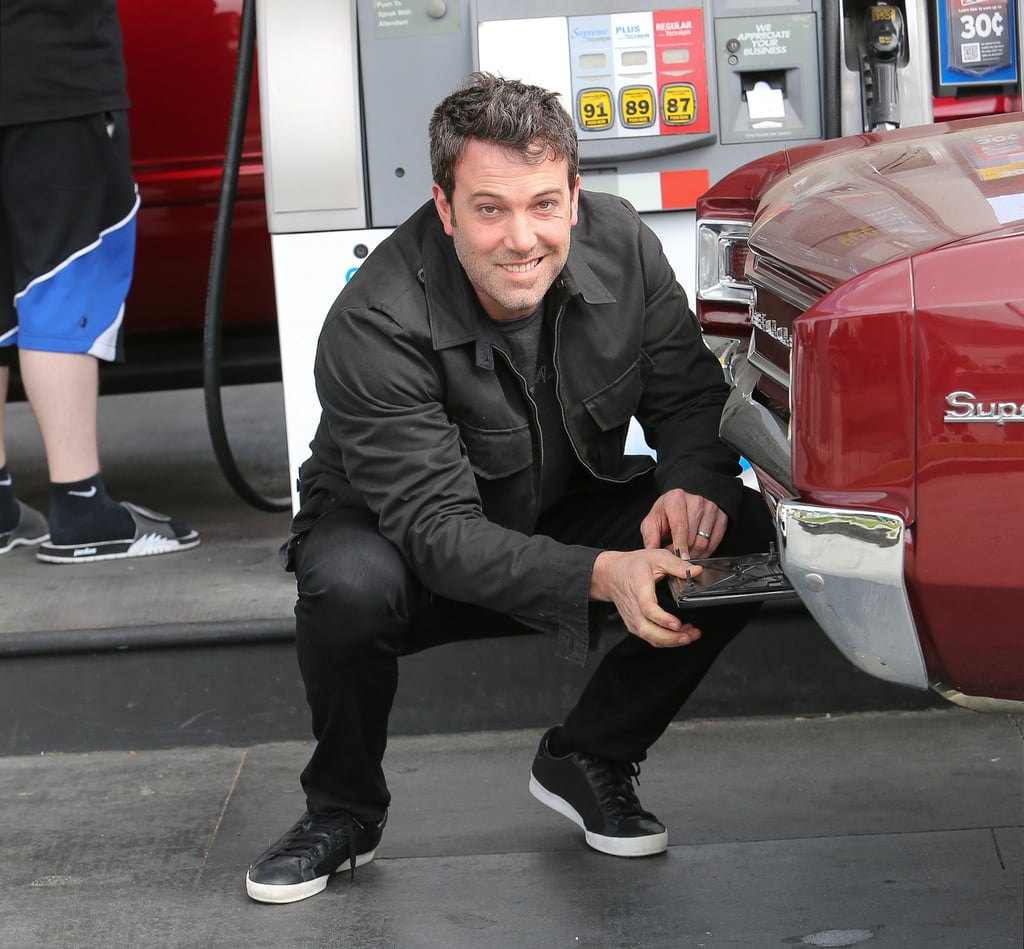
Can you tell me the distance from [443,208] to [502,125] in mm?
191

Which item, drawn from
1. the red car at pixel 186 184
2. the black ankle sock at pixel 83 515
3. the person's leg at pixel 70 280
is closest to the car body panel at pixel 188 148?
the red car at pixel 186 184

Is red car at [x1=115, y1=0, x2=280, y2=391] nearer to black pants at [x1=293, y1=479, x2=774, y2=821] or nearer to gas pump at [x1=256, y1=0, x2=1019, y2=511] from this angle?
gas pump at [x1=256, y1=0, x2=1019, y2=511]

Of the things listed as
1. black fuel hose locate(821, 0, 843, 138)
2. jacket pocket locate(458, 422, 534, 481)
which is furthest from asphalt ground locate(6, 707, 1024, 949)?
black fuel hose locate(821, 0, 843, 138)

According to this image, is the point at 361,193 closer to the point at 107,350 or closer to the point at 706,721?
the point at 107,350

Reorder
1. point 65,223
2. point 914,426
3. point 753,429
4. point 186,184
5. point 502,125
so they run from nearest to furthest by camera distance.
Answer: point 914,426 → point 753,429 → point 502,125 → point 65,223 → point 186,184

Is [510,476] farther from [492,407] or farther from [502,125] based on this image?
[502,125]

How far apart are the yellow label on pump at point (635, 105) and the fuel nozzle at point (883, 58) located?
45cm

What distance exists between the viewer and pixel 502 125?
2115 mm

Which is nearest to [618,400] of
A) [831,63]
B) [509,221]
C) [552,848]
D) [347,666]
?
[509,221]

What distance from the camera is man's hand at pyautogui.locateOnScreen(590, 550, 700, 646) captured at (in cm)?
199

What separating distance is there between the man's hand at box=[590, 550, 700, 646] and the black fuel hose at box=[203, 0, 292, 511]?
1.60m

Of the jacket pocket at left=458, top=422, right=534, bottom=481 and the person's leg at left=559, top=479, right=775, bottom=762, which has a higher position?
the jacket pocket at left=458, top=422, right=534, bottom=481

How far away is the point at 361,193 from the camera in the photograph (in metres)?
3.03

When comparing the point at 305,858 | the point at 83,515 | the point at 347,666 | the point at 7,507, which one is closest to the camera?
the point at 347,666
